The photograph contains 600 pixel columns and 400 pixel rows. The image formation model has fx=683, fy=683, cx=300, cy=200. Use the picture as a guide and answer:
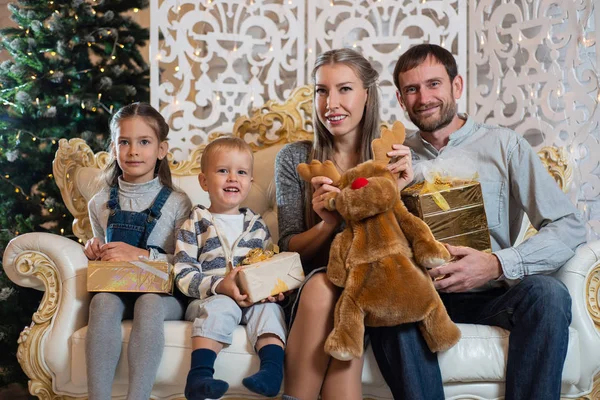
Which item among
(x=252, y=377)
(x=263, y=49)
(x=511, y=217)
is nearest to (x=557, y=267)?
(x=511, y=217)

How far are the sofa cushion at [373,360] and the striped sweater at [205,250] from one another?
128 millimetres

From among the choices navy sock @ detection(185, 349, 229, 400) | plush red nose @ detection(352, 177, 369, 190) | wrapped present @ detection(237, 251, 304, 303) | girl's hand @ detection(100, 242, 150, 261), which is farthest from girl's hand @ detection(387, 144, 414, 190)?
girl's hand @ detection(100, 242, 150, 261)

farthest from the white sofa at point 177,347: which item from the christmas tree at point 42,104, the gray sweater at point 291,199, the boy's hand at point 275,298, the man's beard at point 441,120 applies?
the christmas tree at point 42,104

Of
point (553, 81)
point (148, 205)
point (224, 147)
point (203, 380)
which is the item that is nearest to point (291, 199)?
point (224, 147)

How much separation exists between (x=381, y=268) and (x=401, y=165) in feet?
1.08

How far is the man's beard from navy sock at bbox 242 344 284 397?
863 mm

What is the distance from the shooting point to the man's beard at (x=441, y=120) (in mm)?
2174

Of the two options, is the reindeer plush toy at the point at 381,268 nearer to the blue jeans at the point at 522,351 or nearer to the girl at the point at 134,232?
the blue jeans at the point at 522,351

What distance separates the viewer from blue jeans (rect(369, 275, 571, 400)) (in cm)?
175

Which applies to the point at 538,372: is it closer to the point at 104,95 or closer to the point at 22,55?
the point at 104,95

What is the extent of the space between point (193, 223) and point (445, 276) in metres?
0.78

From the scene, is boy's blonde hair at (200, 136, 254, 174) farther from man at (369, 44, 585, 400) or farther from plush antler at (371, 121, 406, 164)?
man at (369, 44, 585, 400)

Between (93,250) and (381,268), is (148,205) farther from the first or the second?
(381,268)

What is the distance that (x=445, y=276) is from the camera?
1902 mm
